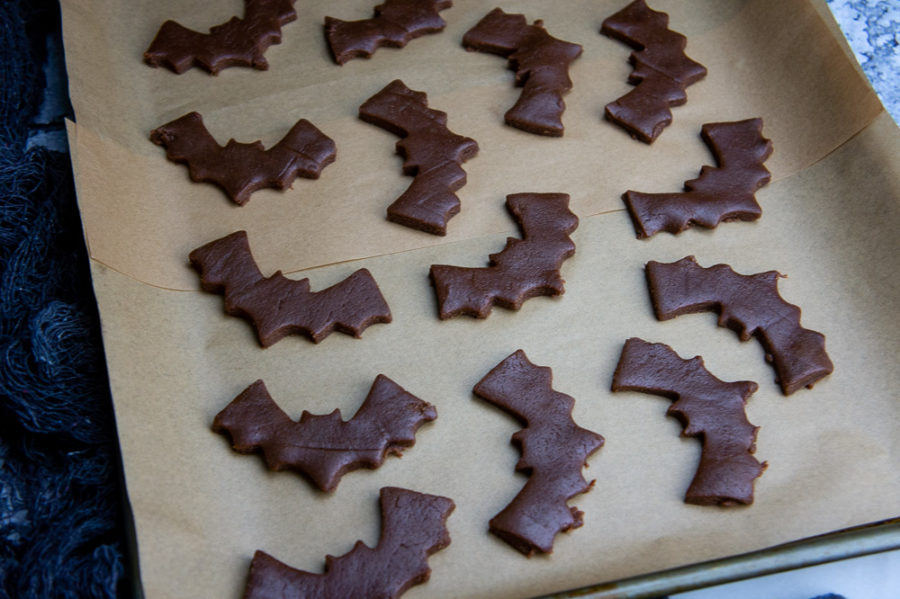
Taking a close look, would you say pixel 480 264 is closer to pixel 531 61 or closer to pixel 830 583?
pixel 531 61

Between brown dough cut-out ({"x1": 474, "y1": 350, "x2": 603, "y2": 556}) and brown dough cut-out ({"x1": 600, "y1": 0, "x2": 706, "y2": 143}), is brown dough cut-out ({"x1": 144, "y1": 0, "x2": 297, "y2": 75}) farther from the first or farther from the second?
brown dough cut-out ({"x1": 474, "y1": 350, "x2": 603, "y2": 556})

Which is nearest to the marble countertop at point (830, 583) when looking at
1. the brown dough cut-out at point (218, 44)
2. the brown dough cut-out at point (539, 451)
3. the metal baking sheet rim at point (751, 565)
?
the metal baking sheet rim at point (751, 565)

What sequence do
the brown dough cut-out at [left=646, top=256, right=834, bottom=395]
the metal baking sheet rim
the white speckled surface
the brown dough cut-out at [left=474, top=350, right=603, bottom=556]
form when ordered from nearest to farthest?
the metal baking sheet rim < the brown dough cut-out at [left=474, top=350, right=603, bottom=556] < the brown dough cut-out at [left=646, top=256, right=834, bottom=395] < the white speckled surface

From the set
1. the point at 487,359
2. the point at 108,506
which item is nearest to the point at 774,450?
the point at 487,359

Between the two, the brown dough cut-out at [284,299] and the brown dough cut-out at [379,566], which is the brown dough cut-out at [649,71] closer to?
the brown dough cut-out at [284,299]

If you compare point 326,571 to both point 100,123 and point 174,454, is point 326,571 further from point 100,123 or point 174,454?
point 100,123

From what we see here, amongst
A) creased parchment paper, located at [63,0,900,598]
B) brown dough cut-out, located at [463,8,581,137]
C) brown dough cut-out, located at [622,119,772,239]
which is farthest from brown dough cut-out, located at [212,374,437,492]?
brown dough cut-out, located at [463,8,581,137]

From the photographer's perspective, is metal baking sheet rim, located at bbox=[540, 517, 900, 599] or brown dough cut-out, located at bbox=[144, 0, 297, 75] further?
brown dough cut-out, located at bbox=[144, 0, 297, 75]
